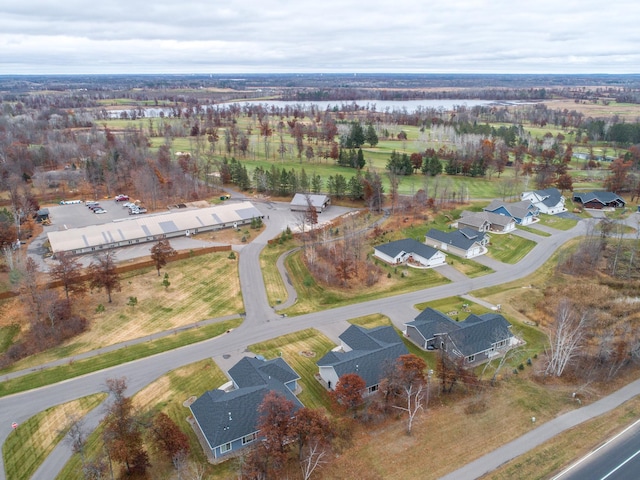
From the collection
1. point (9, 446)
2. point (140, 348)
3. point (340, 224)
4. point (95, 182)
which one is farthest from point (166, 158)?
point (9, 446)

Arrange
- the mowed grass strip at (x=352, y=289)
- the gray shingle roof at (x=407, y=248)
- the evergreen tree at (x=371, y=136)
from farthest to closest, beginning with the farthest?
the evergreen tree at (x=371, y=136), the gray shingle roof at (x=407, y=248), the mowed grass strip at (x=352, y=289)

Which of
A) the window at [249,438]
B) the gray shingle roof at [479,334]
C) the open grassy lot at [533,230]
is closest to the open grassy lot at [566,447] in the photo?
the gray shingle roof at [479,334]

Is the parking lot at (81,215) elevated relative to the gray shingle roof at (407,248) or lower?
elevated

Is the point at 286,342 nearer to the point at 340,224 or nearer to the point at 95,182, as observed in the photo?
the point at 340,224

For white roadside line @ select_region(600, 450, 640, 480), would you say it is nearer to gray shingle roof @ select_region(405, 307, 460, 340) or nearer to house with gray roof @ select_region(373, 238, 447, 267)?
gray shingle roof @ select_region(405, 307, 460, 340)

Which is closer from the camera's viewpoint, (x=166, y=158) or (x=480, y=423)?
(x=480, y=423)

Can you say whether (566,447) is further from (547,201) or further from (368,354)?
(547,201)

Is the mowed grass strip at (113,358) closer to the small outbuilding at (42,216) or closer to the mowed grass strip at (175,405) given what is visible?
the mowed grass strip at (175,405)
